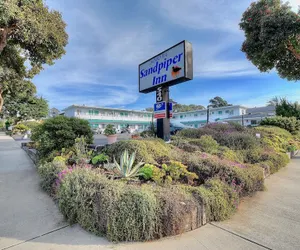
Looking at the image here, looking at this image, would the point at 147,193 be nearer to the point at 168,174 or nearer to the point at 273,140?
the point at 168,174

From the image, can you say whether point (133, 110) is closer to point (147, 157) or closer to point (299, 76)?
point (299, 76)

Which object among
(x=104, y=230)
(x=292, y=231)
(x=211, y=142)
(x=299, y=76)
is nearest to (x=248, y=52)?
(x=299, y=76)

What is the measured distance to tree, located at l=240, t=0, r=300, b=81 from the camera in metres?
9.59

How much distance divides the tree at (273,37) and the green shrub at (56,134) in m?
11.6

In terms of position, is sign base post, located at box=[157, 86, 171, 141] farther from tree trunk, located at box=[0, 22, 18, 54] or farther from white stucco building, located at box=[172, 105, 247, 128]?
white stucco building, located at box=[172, 105, 247, 128]

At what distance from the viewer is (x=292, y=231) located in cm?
231

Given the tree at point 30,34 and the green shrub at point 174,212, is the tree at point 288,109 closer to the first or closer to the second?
the green shrub at point 174,212

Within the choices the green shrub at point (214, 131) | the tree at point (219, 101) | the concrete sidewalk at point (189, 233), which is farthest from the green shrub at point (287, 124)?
the tree at point (219, 101)

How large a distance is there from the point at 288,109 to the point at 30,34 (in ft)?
59.4

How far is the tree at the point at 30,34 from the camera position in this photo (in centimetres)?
682

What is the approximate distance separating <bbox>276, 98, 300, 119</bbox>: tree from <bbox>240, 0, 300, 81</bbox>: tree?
8.90 ft

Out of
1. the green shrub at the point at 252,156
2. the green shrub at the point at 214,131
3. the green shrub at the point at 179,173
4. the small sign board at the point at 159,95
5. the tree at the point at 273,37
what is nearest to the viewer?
the green shrub at the point at 179,173

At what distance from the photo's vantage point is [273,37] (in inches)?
387

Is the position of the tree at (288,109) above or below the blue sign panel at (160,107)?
above
